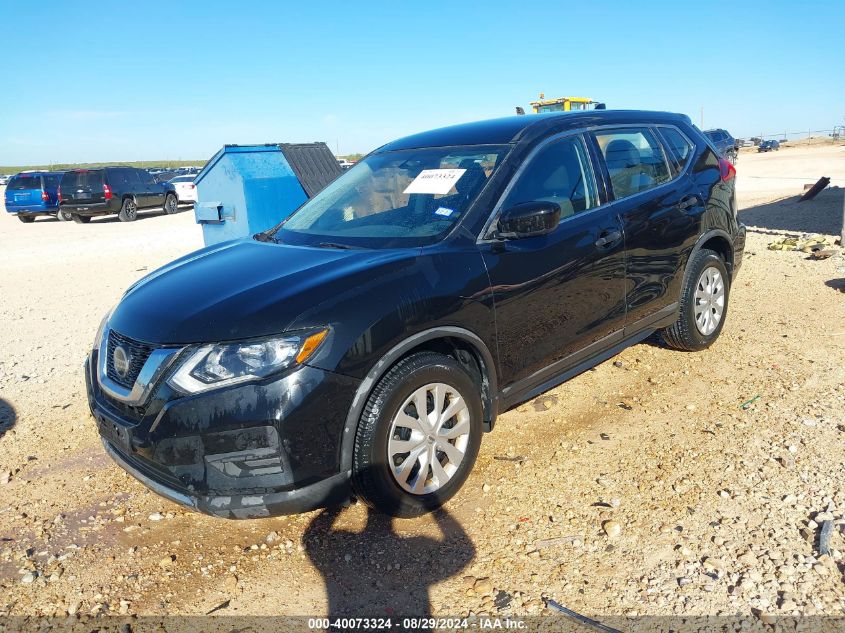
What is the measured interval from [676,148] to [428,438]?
3.12 metres

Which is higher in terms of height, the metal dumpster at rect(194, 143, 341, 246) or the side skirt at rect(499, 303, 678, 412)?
the metal dumpster at rect(194, 143, 341, 246)

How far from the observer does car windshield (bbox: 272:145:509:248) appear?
3.54 meters

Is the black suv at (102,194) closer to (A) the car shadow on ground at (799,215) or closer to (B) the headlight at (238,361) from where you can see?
(A) the car shadow on ground at (799,215)

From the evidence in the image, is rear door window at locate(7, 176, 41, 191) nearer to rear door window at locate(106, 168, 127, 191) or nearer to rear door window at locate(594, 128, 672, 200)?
rear door window at locate(106, 168, 127, 191)

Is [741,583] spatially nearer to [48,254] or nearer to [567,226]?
[567,226]

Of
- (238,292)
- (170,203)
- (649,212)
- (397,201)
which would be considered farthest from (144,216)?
(238,292)

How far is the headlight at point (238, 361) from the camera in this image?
2.69 m

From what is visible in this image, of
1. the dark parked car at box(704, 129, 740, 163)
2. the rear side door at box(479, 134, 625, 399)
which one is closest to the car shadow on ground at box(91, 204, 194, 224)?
the rear side door at box(479, 134, 625, 399)

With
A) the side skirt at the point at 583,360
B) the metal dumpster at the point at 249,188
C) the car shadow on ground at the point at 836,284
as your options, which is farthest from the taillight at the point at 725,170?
the metal dumpster at the point at 249,188

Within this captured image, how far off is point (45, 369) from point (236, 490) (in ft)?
12.9

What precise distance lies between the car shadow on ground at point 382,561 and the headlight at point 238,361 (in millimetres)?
955

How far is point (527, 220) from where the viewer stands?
3.34 metres

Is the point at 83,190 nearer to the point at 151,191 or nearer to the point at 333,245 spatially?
the point at 151,191

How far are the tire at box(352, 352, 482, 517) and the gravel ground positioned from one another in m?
0.20
